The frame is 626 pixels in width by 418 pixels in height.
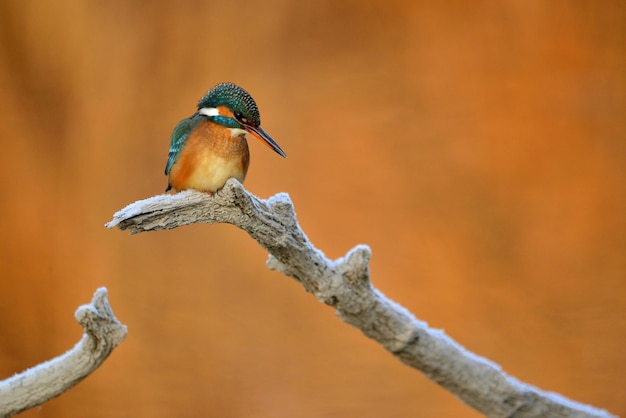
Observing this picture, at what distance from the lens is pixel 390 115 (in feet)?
7.32

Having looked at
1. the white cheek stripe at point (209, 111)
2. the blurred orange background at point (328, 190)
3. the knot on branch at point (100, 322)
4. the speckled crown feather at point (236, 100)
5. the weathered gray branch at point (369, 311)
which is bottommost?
the knot on branch at point (100, 322)

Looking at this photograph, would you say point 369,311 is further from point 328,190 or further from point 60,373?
point 328,190

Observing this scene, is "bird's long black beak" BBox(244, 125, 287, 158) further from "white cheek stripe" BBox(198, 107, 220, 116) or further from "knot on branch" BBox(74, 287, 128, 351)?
"knot on branch" BBox(74, 287, 128, 351)

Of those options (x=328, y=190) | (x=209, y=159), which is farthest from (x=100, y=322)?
(x=328, y=190)

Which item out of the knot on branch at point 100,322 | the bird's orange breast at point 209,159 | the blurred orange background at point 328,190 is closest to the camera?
the knot on branch at point 100,322

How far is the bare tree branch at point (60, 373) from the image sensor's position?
107cm

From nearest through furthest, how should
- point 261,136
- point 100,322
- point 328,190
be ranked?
point 100,322
point 261,136
point 328,190

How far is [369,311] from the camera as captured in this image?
1.08 meters

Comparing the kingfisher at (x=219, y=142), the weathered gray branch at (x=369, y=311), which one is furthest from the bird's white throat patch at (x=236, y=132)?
the weathered gray branch at (x=369, y=311)

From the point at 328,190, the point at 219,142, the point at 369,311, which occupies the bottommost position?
the point at 369,311

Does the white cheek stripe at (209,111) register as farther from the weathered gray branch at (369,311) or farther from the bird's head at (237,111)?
the weathered gray branch at (369,311)

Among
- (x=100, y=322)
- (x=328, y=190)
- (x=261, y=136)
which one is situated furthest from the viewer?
(x=328, y=190)

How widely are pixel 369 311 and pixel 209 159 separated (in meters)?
0.35

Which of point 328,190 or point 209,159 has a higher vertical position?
point 328,190
